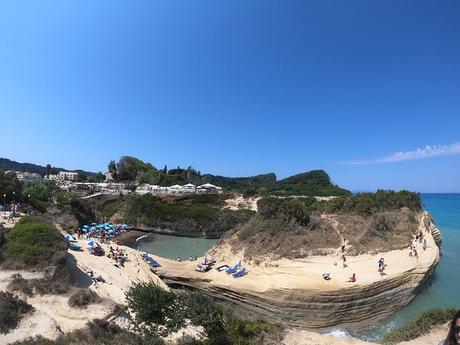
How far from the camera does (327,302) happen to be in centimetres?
1869

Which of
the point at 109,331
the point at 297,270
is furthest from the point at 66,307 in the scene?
the point at 297,270

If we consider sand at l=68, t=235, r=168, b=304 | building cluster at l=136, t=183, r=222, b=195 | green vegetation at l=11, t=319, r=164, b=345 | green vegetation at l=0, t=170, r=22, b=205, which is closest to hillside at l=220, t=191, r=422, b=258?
sand at l=68, t=235, r=168, b=304

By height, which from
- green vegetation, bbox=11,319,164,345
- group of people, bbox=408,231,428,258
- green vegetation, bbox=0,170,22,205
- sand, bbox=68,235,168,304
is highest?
green vegetation, bbox=0,170,22,205

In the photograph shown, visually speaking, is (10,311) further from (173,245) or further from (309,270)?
(173,245)

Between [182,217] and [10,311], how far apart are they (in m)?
40.0

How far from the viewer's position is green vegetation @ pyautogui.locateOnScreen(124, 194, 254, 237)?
5084 centimetres

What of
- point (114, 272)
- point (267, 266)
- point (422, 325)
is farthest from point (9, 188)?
point (422, 325)

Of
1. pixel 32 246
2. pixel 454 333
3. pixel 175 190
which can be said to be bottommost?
pixel 32 246

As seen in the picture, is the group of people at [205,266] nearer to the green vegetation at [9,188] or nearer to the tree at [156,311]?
the tree at [156,311]

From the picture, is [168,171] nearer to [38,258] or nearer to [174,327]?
[38,258]

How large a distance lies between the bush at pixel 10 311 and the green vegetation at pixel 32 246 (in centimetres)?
432

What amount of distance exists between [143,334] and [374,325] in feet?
45.9

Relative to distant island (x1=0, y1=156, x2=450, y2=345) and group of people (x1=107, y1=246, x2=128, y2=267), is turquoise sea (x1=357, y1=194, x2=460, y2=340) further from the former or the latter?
group of people (x1=107, y1=246, x2=128, y2=267)

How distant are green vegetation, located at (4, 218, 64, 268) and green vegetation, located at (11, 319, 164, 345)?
7281 mm
